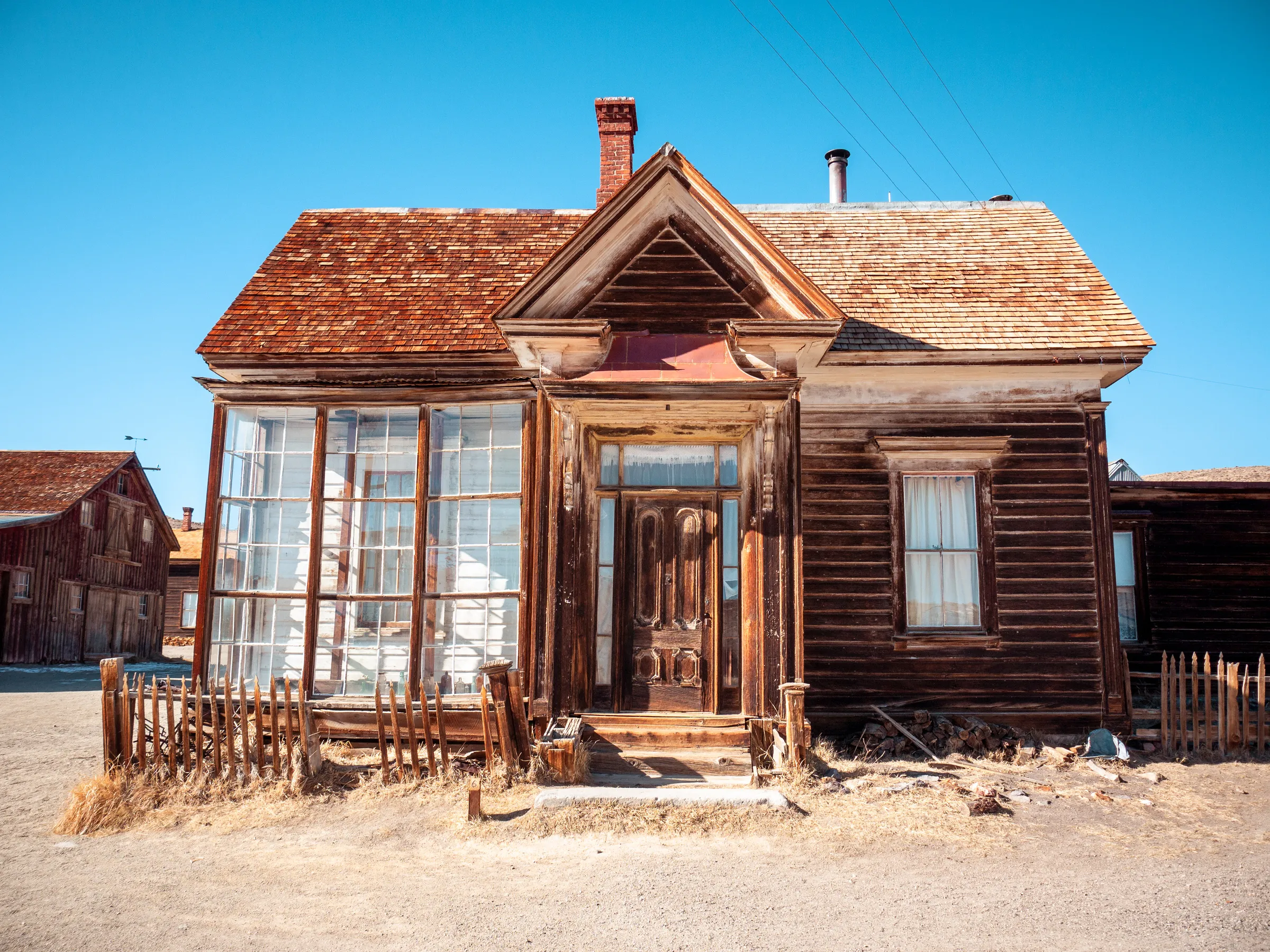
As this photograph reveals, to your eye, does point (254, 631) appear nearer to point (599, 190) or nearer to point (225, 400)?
point (225, 400)

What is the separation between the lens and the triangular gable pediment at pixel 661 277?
834cm

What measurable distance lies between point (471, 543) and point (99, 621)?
22713 mm

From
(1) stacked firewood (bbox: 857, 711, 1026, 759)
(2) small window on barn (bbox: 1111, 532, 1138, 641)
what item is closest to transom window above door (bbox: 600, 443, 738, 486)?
(1) stacked firewood (bbox: 857, 711, 1026, 759)

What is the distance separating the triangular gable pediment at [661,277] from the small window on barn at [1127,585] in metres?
6.82

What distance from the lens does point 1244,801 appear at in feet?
24.1

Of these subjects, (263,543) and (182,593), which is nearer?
(263,543)

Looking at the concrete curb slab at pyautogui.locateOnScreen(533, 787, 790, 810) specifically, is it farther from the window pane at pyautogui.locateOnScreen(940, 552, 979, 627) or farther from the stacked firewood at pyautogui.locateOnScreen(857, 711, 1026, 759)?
the window pane at pyautogui.locateOnScreen(940, 552, 979, 627)

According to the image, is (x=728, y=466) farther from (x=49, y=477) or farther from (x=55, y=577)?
(x=49, y=477)

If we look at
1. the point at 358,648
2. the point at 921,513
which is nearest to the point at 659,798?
the point at 358,648

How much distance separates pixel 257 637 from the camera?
9297mm

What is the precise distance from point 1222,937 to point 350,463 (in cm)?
827

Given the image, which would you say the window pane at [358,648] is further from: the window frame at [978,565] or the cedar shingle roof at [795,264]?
the window frame at [978,565]

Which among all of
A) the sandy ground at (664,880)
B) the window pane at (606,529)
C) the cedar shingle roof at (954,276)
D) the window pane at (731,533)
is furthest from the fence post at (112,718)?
the cedar shingle roof at (954,276)

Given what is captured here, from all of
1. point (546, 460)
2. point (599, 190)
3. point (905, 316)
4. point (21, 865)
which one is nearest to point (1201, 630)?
point (905, 316)
